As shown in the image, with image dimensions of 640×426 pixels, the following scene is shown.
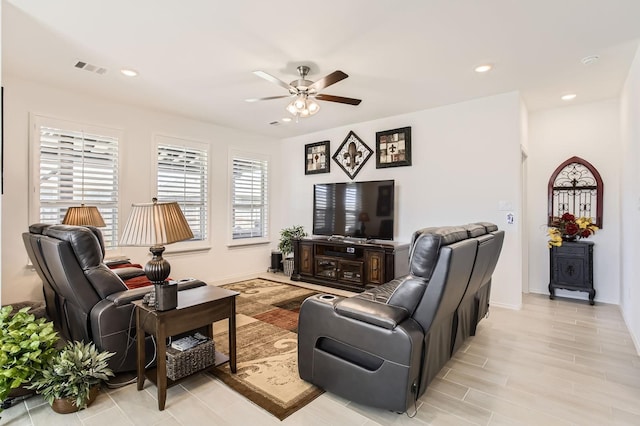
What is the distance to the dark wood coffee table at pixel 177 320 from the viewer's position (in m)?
2.03

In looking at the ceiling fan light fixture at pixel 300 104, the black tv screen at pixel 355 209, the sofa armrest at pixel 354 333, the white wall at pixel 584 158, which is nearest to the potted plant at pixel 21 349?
the sofa armrest at pixel 354 333

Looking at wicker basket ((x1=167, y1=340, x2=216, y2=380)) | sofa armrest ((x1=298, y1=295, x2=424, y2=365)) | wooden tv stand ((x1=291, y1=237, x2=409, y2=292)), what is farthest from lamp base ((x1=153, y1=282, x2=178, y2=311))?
wooden tv stand ((x1=291, y1=237, x2=409, y2=292))

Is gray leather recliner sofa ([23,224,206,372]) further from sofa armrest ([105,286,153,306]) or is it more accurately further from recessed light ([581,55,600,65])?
recessed light ([581,55,600,65])

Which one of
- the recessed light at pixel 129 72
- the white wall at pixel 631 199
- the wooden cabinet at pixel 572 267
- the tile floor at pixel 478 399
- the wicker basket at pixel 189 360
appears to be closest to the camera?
the tile floor at pixel 478 399

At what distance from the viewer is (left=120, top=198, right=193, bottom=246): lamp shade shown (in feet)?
6.54

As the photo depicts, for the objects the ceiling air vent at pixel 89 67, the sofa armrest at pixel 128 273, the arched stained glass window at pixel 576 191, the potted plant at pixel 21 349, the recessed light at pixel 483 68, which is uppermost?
the recessed light at pixel 483 68

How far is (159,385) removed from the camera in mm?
2039

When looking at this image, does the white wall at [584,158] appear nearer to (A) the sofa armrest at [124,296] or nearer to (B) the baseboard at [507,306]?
(B) the baseboard at [507,306]

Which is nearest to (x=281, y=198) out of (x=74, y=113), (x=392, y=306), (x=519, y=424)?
(x=74, y=113)

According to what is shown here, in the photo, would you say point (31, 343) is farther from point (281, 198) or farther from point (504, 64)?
point (281, 198)

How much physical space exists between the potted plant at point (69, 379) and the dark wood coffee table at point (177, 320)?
27cm

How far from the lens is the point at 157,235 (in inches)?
78.6

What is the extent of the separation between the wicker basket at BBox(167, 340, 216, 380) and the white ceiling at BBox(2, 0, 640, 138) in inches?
97.0

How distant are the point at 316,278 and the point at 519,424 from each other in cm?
381
